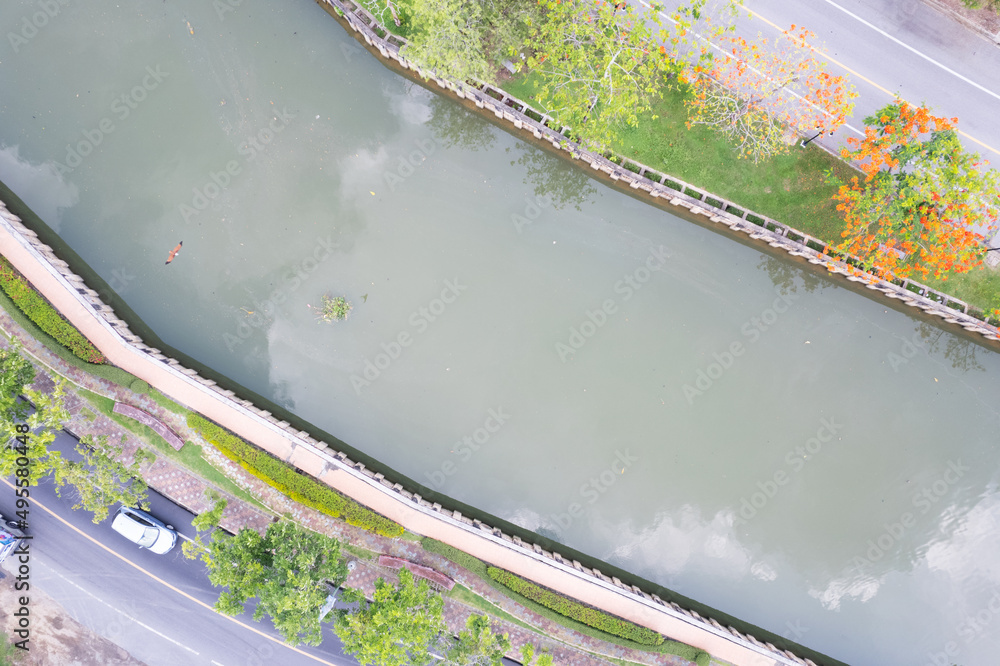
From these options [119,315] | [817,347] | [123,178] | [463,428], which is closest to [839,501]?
[817,347]

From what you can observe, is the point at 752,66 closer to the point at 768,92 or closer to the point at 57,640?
the point at 768,92

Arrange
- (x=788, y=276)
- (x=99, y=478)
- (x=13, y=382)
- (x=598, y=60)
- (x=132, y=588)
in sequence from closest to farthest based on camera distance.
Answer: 1. (x=13, y=382)
2. (x=598, y=60)
3. (x=99, y=478)
4. (x=132, y=588)
5. (x=788, y=276)

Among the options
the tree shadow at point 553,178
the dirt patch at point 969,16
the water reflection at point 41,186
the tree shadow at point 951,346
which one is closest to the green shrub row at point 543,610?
the tree shadow at point 553,178

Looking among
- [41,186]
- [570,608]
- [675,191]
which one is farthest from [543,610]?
[41,186]

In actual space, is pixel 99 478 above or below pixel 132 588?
above

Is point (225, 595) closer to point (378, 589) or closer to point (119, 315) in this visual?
point (378, 589)

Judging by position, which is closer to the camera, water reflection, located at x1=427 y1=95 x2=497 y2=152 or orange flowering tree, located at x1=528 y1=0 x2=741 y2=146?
orange flowering tree, located at x1=528 y1=0 x2=741 y2=146

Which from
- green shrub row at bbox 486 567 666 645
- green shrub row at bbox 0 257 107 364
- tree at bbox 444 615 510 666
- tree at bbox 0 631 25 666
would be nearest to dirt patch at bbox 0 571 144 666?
tree at bbox 0 631 25 666

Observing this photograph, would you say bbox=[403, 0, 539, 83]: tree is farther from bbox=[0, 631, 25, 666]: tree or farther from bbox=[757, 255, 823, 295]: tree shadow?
bbox=[0, 631, 25, 666]: tree
